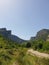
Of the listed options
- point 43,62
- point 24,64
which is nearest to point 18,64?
point 24,64

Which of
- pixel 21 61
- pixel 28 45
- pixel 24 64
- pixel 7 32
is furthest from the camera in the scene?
pixel 7 32

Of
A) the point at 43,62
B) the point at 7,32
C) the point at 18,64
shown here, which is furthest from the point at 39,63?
the point at 7,32

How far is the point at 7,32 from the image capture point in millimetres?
175375

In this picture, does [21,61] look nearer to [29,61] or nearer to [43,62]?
[29,61]

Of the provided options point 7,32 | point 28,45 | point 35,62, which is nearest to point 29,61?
point 35,62

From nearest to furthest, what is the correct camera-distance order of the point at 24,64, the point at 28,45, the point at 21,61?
the point at 24,64
the point at 21,61
the point at 28,45

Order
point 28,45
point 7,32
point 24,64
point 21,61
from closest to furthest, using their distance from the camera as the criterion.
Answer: point 24,64, point 21,61, point 28,45, point 7,32

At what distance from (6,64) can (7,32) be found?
15528 centimetres

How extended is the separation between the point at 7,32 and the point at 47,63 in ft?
517

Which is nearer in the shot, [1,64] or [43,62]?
→ [43,62]

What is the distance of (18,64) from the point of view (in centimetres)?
1859

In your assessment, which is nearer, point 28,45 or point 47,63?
point 47,63

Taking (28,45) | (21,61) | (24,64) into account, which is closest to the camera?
(24,64)

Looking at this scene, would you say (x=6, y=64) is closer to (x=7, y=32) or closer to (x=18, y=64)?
(x=18, y=64)
